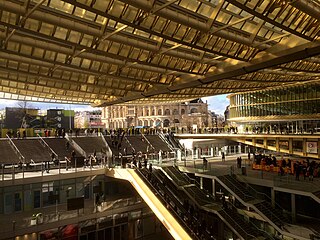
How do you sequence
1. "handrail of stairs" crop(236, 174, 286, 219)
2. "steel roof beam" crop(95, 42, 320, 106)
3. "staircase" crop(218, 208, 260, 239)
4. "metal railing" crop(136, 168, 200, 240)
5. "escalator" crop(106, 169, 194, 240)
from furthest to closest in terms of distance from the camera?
"handrail of stairs" crop(236, 174, 286, 219) → "staircase" crop(218, 208, 260, 239) → "steel roof beam" crop(95, 42, 320, 106) → "escalator" crop(106, 169, 194, 240) → "metal railing" crop(136, 168, 200, 240)

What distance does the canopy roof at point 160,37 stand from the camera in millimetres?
14383

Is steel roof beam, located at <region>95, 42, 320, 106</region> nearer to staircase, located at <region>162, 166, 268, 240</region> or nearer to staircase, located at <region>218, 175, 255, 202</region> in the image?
staircase, located at <region>218, 175, 255, 202</region>

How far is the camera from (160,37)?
59.1ft

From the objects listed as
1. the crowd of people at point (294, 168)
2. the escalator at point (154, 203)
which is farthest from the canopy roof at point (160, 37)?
the escalator at point (154, 203)

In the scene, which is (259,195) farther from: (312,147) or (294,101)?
(294,101)

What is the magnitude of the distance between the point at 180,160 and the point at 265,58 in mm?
11236

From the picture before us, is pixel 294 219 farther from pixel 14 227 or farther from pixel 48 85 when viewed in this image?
pixel 48 85


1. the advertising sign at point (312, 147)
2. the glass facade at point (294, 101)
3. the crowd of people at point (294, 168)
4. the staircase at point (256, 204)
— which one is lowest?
the staircase at point (256, 204)

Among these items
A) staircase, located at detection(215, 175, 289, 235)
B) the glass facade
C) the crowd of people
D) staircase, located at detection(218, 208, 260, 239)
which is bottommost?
staircase, located at detection(218, 208, 260, 239)

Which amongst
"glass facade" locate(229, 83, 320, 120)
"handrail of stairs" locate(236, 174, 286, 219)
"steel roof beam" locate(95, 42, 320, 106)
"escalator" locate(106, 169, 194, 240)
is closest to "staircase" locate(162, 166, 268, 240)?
"handrail of stairs" locate(236, 174, 286, 219)

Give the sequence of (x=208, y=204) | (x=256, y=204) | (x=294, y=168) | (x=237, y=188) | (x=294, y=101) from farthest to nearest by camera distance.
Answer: (x=294, y=101), (x=294, y=168), (x=208, y=204), (x=237, y=188), (x=256, y=204)

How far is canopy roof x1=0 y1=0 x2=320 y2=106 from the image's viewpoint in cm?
1438

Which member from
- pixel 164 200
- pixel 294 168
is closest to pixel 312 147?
pixel 294 168

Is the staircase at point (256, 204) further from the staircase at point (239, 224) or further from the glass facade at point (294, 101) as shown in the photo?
the glass facade at point (294, 101)
